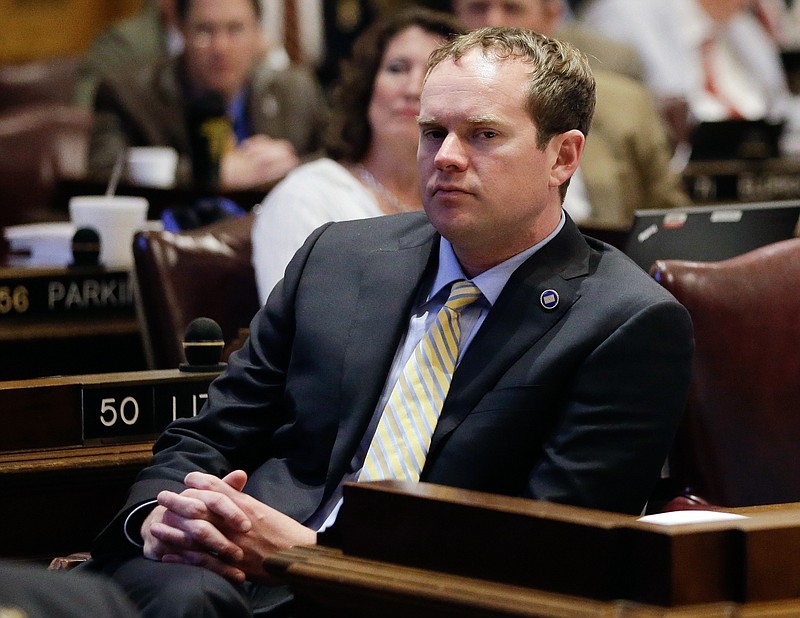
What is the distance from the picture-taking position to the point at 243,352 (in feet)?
7.14

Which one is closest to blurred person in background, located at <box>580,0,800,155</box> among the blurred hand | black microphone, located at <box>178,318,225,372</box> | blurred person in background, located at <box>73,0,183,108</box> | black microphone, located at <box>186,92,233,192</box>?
blurred person in background, located at <box>73,0,183,108</box>

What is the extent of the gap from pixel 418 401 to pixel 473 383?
0.08 m

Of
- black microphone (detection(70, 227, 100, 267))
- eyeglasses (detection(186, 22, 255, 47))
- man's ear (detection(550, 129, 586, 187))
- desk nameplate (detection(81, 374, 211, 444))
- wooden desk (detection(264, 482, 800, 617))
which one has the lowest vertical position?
desk nameplate (detection(81, 374, 211, 444))

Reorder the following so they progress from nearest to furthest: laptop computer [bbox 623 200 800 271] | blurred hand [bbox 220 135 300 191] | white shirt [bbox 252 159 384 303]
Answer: laptop computer [bbox 623 200 800 271] < white shirt [bbox 252 159 384 303] < blurred hand [bbox 220 135 300 191]

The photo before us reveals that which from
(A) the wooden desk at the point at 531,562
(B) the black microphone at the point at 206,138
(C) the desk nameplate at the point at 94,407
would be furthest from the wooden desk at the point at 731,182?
(A) the wooden desk at the point at 531,562

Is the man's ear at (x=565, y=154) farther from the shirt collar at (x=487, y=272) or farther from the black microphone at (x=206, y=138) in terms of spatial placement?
the black microphone at (x=206, y=138)

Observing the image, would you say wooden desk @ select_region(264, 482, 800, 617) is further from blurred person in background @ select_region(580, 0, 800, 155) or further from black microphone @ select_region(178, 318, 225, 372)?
blurred person in background @ select_region(580, 0, 800, 155)

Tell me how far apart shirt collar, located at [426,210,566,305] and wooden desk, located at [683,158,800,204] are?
3118 mm

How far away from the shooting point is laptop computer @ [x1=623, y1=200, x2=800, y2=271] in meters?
2.58

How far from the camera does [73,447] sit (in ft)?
7.07

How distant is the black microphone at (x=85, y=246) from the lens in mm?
3025

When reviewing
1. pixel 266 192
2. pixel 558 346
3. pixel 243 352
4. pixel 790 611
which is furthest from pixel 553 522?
pixel 266 192

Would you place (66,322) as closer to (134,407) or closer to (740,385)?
(134,407)

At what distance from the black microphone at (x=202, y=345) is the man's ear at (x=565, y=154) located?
62 cm
